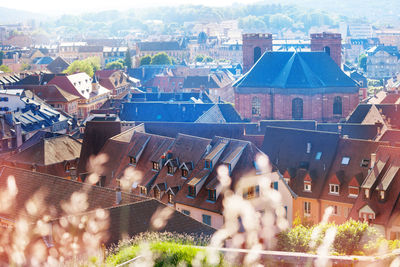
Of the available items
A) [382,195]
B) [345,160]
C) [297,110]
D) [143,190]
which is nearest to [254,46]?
[297,110]

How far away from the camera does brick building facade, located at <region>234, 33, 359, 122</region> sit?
3236 inches

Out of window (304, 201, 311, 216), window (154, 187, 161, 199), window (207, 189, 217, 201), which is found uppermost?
window (207, 189, 217, 201)

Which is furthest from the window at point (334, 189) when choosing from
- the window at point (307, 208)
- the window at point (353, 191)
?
the window at point (307, 208)

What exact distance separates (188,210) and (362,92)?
269 ft

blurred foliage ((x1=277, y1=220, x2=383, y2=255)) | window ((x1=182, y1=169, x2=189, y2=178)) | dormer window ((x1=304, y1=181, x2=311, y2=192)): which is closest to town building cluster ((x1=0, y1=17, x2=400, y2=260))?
window ((x1=182, y1=169, x2=189, y2=178))

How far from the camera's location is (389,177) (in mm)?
43875

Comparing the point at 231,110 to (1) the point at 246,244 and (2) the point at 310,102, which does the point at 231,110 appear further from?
(1) the point at 246,244

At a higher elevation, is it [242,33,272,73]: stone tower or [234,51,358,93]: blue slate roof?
[242,33,272,73]: stone tower

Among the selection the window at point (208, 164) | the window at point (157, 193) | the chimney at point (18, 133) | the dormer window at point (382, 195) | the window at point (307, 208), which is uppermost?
the window at point (208, 164)

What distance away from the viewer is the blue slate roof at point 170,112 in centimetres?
8338

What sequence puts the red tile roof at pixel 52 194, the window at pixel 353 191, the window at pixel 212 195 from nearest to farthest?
the red tile roof at pixel 52 194 → the window at pixel 212 195 → the window at pixel 353 191

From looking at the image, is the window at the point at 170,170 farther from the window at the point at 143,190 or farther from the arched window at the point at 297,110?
the arched window at the point at 297,110

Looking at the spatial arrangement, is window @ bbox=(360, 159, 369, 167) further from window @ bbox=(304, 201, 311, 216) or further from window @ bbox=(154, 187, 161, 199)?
window @ bbox=(154, 187, 161, 199)

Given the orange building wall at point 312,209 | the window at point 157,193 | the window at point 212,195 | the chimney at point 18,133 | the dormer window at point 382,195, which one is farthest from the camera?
the chimney at point 18,133
